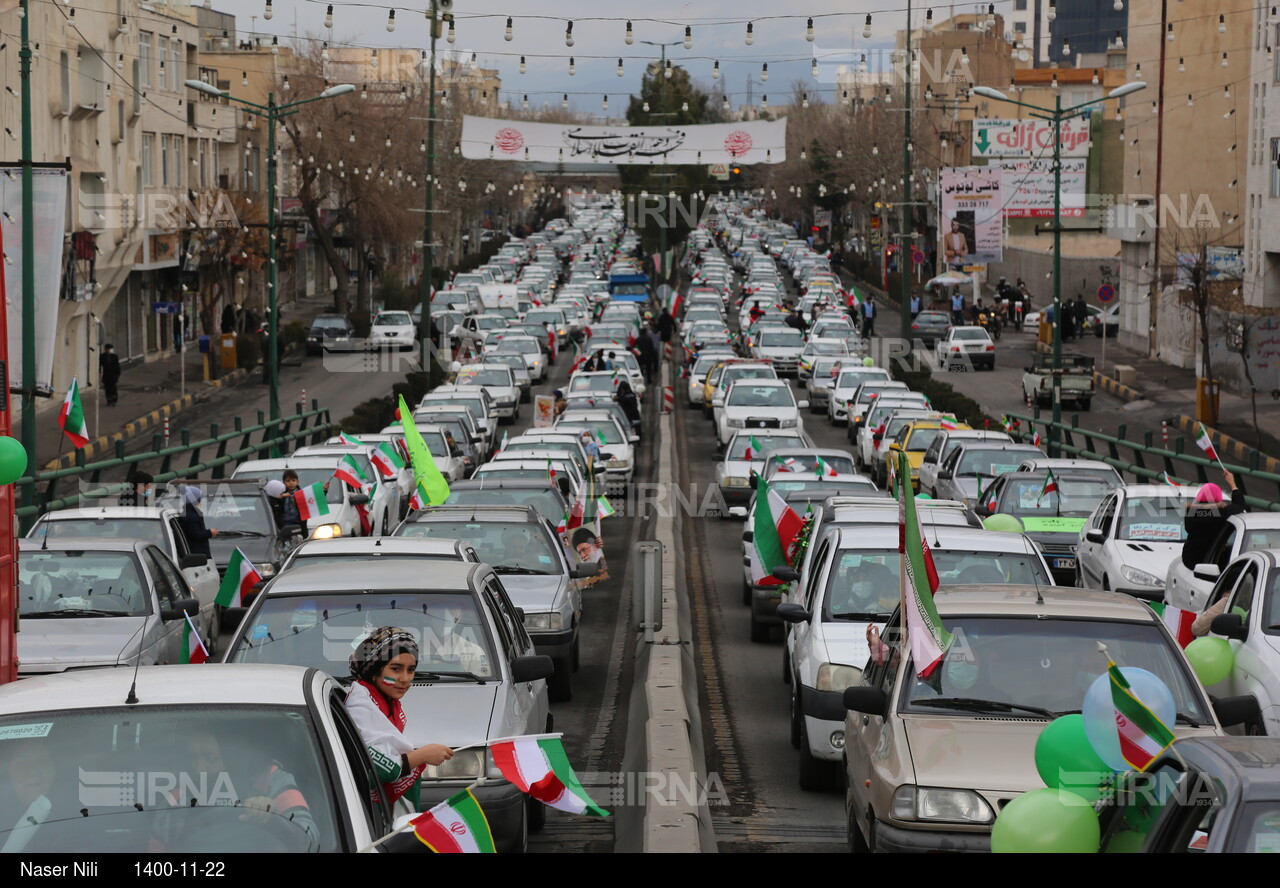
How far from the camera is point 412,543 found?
12.5 m

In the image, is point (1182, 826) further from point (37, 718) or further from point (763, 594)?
point (763, 594)

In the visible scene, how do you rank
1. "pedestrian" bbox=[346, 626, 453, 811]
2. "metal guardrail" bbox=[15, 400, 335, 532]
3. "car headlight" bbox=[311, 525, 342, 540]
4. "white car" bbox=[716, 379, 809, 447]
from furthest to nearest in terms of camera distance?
"white car" bbox=[716, 379, 809, 447], "metal guardrail" bbox=[15, 400, 335, 532], "car headlight" bbox=[311, 525, 342, 540], "pedestrian" bbox=[346, 626, 453, 811]

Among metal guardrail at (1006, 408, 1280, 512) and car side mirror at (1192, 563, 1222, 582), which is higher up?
car side mirror at (1192, 563, 1222, 582)

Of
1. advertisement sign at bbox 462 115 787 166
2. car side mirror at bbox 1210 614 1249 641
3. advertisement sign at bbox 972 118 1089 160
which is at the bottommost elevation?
car side mirror at bbox 1210 614 1249 641

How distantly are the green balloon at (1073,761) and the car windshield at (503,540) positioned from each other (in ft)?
30.3

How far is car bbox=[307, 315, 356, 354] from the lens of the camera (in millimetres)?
61500

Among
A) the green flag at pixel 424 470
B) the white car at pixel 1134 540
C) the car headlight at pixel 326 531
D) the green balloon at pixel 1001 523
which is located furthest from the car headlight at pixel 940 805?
the car headlight at pixel 326 531

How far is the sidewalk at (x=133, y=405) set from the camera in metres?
38.7

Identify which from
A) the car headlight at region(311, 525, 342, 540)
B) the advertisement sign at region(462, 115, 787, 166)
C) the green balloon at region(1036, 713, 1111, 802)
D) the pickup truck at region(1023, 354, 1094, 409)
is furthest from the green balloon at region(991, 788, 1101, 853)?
the advertisement sign at region(462, 115, 787, 166)

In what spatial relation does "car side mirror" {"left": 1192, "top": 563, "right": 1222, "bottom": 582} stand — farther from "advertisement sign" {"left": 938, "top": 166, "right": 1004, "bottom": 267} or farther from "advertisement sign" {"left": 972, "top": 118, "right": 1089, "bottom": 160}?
"advertisement sign" {"left": 972, "top": 118, "right": 1089, "bottom": 160}

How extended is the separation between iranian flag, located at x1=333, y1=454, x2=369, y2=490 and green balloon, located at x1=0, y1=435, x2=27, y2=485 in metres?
12.7

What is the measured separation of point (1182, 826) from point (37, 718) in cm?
345

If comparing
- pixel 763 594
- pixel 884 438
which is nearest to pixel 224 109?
pixel 884 438

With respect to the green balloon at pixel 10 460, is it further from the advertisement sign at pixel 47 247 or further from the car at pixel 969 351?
the car at pixel 969 351
